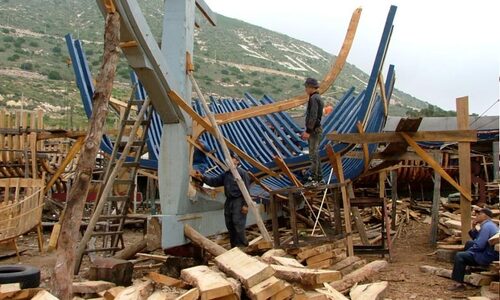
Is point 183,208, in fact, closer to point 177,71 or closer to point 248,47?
point 177,71

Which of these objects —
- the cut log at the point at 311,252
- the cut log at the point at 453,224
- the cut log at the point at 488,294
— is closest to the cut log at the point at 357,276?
the cut log at the point at 311,252

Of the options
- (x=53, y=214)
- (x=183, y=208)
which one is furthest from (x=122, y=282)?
(x=53, y=214)

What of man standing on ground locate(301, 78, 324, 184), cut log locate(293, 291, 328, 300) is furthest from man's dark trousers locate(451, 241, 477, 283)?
cut log locate(293, 291, 328, 300)

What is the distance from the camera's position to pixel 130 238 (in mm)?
14008

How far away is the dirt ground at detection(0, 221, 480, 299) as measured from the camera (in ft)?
25.6

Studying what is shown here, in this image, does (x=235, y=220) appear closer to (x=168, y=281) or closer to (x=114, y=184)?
(x=114, y=184)

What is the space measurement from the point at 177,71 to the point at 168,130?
855 millimetres

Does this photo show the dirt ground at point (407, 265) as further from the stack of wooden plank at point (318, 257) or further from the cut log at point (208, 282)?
the cut log at point (208, 282)

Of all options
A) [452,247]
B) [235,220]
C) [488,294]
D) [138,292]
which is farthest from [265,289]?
[452,247]

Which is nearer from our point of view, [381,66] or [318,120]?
[318,120]

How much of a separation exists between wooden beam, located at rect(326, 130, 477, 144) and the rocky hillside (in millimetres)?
23316

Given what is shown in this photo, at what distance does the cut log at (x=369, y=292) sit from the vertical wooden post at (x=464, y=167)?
3.16 m

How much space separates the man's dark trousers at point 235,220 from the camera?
9.09 metres

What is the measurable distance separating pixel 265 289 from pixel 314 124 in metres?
4.02
